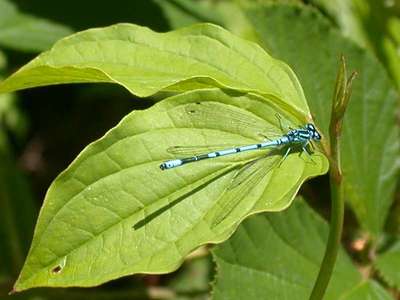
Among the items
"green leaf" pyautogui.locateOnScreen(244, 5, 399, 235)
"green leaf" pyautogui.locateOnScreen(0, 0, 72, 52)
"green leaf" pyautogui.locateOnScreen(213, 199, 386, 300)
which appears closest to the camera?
"green leaf" pyautogui.locateOnScreen(213, 199, 386, 300)

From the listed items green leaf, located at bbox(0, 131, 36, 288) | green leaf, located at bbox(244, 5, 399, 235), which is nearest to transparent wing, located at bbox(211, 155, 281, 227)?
green leaf, located at bbox(244, 5, 399, 235)

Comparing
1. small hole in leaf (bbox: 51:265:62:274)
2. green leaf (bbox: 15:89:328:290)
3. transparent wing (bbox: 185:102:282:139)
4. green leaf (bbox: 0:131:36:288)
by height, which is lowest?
green leaf (bbox: 0:131:36:288)

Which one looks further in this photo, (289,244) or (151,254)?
(289,244)

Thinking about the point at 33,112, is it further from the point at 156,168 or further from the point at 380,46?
the point at 156,168

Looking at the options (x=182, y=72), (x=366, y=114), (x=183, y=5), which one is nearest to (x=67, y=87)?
(x=183, y=5)

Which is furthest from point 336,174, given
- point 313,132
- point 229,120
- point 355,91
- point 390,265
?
point 355,91

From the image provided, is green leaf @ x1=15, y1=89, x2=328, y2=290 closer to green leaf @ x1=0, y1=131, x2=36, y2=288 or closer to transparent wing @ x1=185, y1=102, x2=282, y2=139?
transparent wing @ x1=185, y1=102, x2=282, y2=139
